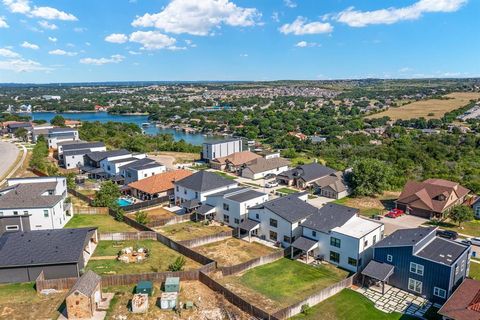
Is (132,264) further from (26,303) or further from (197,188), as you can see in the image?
(197,188)

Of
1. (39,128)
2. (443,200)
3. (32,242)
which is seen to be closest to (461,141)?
(443,200)

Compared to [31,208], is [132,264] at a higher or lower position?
lower

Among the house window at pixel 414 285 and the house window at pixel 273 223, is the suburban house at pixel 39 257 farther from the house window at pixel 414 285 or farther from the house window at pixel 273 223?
the house window at pixel 414 285

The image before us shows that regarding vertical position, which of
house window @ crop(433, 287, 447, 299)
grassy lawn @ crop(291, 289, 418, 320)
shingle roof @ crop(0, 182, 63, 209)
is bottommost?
grassy lawn @ crop(291, 289, 418, 320)

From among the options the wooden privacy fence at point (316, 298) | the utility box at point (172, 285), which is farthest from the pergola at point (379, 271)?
the utility box at point (172, 285)

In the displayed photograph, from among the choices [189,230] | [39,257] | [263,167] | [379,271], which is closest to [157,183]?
[189,230]

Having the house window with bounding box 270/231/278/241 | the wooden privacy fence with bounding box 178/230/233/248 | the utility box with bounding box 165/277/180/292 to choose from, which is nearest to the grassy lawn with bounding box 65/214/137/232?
the wooden privacy fence with bounding box 178/230/233/248

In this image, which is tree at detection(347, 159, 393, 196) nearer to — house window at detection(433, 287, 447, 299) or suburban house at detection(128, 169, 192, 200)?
suburban house at detection(128, 169, 192, 200)
